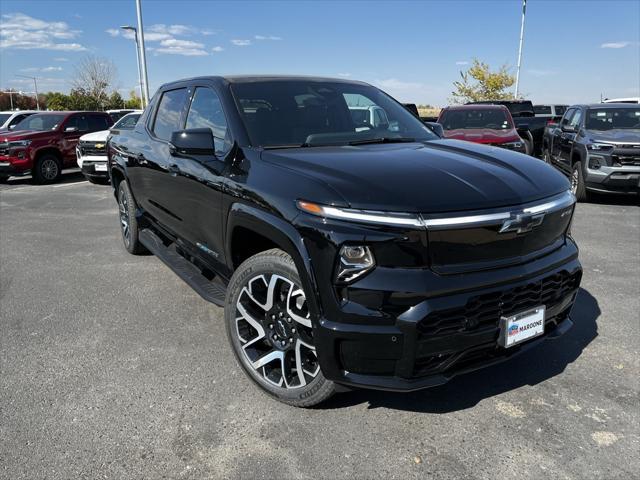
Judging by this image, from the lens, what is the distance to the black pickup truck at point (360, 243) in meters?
2.29

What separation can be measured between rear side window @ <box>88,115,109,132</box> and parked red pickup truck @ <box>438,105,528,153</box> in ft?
29.3

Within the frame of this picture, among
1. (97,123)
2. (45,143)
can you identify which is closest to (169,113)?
(45,143)

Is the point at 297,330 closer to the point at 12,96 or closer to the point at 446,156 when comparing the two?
the point at 446,156

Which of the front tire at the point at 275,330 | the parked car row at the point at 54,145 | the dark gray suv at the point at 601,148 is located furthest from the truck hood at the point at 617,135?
the parked car row at the point at 54,145

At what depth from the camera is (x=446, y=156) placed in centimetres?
→ 298

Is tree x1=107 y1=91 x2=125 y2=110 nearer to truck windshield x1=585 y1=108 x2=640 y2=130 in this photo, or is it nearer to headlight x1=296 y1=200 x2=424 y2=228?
truck windshield x1=585 y1=108 x2=640 y2=130

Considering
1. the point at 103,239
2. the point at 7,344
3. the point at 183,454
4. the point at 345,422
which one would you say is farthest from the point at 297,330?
the point at 103,239

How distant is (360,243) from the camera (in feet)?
7.48

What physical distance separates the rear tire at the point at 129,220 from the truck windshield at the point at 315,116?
2465 mm

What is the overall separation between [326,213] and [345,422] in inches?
45.6

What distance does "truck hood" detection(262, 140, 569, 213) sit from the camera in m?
2.35

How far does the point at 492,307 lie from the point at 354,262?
28.0 inches

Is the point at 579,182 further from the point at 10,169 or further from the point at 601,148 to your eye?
the point at 10,169

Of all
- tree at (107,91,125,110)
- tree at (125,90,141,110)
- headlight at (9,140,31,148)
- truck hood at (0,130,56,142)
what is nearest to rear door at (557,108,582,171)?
truck hood at (0,130,56,142)
